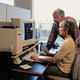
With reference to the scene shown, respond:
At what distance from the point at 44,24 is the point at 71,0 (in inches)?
38.0

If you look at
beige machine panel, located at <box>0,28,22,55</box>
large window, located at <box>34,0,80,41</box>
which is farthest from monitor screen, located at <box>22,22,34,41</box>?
large window, located at <box>34,0,80,41</box>

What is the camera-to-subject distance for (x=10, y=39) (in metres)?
1.56

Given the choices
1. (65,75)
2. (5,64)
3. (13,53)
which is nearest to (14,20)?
(13,53)

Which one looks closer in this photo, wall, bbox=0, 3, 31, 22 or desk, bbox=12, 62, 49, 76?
desk, bbox=12, 62, 49, 76

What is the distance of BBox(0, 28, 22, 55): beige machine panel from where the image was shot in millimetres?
1543

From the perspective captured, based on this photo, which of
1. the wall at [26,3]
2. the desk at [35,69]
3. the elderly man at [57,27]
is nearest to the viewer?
the desk at [35,69]

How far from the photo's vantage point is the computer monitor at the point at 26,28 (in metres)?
1.77

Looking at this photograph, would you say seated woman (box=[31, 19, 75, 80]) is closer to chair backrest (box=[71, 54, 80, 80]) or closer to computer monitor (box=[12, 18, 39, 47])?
chair backrest (box=[71, 54, 80, 80])

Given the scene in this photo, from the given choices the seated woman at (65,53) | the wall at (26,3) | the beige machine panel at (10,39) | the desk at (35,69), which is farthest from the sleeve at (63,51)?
the wall at (26,3)

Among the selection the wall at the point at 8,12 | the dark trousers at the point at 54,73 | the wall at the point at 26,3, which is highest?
the wall at the point at 26,3

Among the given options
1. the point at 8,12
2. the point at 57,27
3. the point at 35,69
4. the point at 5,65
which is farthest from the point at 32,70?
the point at 8,12

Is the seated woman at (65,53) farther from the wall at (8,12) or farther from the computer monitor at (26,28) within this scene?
the wall at (8,12)

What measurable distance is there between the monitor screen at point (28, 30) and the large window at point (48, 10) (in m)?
1.47

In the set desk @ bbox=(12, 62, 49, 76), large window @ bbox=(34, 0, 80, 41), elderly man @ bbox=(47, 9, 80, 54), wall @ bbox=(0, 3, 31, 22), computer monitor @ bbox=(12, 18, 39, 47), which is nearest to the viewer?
desk @ bbox=(12, 62, 49, 76)
